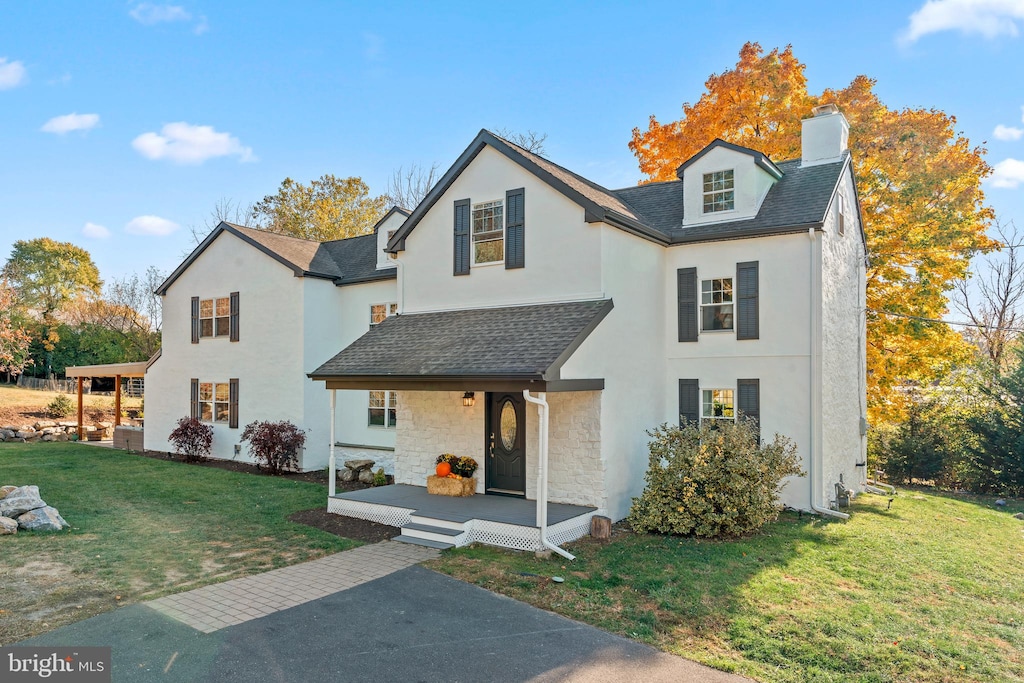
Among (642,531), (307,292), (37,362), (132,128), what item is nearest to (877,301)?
(642,531)

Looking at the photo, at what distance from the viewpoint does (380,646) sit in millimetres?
6215

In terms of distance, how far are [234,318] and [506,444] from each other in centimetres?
1078

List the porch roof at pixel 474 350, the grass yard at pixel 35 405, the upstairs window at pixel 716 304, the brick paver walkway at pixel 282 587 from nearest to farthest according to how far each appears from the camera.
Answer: the brick paver walkway at pixel 282 587 < the porch roof at pixel 474 350 < the upstairs window at pixel 716 304 < the grass yard at pixel 35 405

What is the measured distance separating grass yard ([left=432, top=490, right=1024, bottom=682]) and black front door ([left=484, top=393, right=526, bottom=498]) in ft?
8.24

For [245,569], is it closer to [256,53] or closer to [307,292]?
[307,292]

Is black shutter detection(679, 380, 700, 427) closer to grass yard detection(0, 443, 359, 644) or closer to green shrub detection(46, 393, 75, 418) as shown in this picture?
grass yard detection(0, 443, 359, 644)

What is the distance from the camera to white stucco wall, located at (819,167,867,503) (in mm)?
12430

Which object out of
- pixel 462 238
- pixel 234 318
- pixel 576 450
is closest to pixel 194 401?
pixel 234 318

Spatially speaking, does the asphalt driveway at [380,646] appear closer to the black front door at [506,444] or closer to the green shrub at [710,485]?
the green shrub at [710,485]

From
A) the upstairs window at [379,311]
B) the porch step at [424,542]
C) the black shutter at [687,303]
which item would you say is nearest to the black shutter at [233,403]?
the upstairs window at [379,311]

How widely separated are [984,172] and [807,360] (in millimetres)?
10442

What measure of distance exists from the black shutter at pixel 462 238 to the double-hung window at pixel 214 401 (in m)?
9.87

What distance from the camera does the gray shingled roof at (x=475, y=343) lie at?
9.91 m

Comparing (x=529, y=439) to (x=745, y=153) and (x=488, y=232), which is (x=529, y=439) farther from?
(x=745, y=153)
